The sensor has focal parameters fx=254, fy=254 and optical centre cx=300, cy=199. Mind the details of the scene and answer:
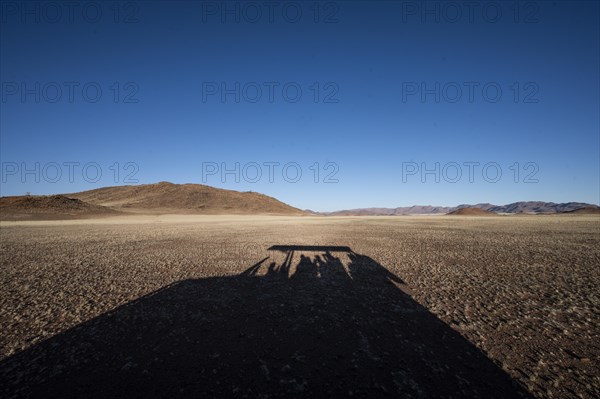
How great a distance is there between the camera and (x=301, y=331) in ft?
17.2

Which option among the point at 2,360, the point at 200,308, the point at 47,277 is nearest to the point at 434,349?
the point at 200,308

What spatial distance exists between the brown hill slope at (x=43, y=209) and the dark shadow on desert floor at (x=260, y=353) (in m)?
59.6

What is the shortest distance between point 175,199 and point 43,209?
148 feet

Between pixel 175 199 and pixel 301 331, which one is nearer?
pixel 301 331

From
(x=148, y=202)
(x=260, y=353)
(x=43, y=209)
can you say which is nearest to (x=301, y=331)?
(x=260, y=353)

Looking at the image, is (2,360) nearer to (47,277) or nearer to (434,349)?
(47,277)

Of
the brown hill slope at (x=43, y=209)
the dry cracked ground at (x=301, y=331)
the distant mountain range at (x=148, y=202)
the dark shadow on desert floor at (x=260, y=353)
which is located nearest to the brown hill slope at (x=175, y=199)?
the distant mountain range at (x=148, y=202)

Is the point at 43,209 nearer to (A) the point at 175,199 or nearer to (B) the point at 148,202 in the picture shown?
(B) the point at 148,202

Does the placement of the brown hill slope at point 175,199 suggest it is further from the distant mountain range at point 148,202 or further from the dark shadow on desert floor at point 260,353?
the dark shadow on desert floor at point 260,353

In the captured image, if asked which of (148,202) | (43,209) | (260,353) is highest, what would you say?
(148,202)

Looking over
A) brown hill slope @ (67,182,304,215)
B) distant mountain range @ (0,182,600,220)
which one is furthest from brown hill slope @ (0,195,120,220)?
brown hill slope @ (67,182,304,215)

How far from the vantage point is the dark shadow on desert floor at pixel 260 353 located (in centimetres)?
358

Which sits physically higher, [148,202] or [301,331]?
[148,202]

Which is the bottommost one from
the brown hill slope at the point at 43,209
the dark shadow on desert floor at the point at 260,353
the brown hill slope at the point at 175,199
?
the dark shadow on desert floor at the point at 260,353
